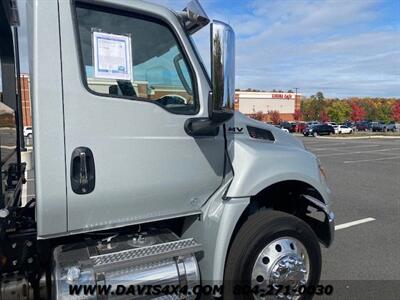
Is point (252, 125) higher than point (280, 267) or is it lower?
higher

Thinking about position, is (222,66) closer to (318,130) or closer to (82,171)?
(82,171)

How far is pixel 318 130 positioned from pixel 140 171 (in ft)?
175

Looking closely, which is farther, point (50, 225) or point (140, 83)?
point (140, 83)

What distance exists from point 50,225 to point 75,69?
92 cm

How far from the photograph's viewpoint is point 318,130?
174ft

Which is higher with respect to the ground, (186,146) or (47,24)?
(47,24)

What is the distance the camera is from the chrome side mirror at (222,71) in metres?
2.30

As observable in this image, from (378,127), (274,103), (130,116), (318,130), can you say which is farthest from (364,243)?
(274,103)

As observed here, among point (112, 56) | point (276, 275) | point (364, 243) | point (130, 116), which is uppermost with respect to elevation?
point (112, 56)

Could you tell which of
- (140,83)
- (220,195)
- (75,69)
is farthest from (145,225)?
(75,69)

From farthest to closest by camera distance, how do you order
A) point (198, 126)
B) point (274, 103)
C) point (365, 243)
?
point (274, 103) → point (365, 243) → point (198, 126)

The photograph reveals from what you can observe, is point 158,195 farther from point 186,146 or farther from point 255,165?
point 255,165

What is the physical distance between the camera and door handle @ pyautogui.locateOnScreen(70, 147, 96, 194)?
7.53 feet

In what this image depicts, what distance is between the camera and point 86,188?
2.34 meters
